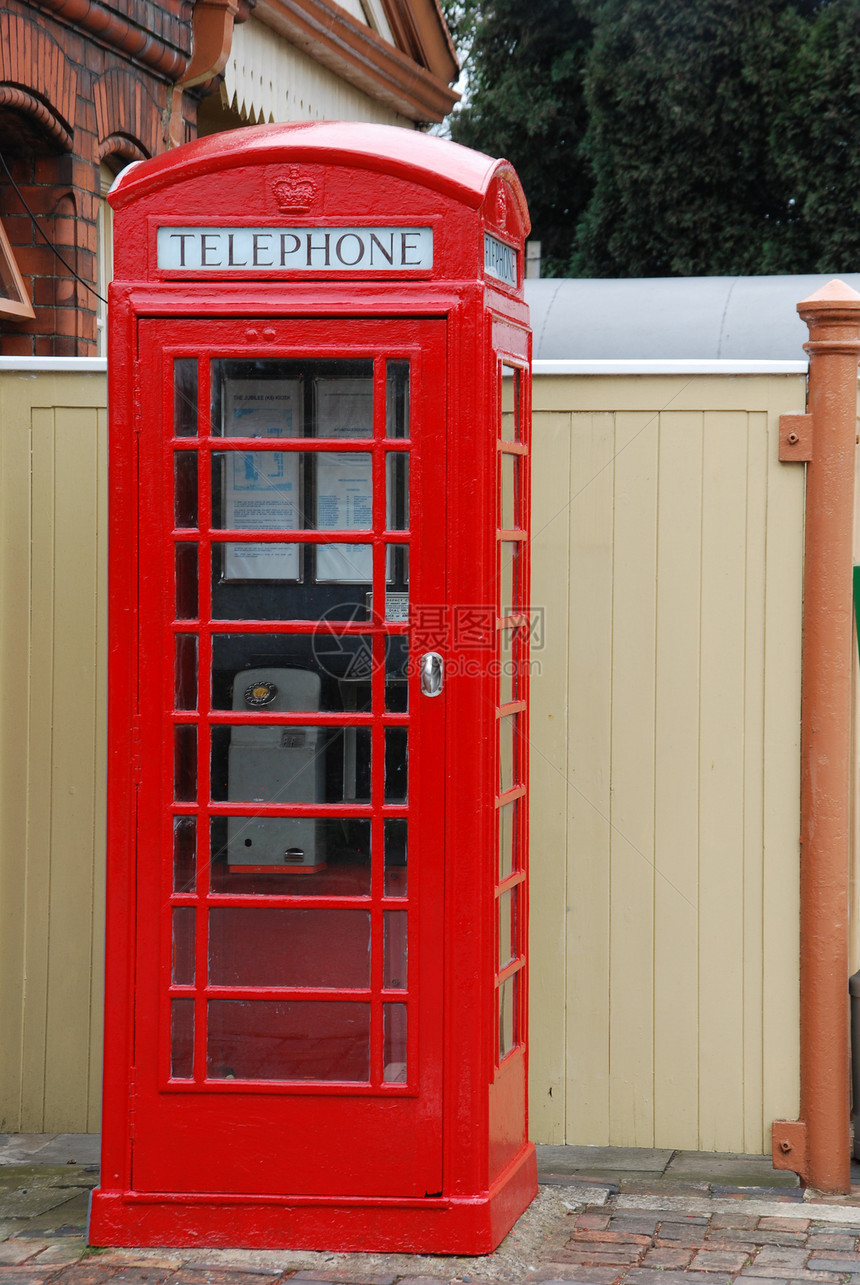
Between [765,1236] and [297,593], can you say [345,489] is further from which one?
[765,1236]

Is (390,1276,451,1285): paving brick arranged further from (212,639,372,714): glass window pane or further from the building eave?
the building eave

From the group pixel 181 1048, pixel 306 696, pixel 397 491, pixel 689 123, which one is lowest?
pixel 181 1048

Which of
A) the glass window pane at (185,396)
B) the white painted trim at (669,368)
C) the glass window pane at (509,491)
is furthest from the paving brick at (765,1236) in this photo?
the glass window pane at (185,396)

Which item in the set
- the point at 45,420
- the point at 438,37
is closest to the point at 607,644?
the point at 45,420

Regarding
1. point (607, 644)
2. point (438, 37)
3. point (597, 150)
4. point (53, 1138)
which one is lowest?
point (53, 1138)

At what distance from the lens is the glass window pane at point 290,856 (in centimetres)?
355

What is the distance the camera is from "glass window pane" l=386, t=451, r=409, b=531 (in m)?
3.47

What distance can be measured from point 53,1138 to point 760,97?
1533 centimetres

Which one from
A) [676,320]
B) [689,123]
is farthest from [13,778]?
[689,123]

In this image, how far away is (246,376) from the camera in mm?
3492

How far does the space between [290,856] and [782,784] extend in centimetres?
152

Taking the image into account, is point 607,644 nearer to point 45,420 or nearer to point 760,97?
point 45,420

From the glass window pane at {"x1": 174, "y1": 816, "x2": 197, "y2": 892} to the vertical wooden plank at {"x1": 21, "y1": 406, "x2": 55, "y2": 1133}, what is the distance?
38.3 inches

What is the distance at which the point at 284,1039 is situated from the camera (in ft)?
11.8
